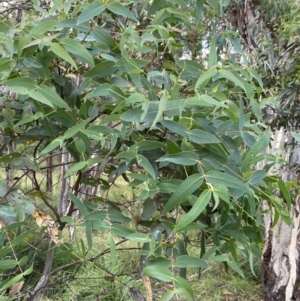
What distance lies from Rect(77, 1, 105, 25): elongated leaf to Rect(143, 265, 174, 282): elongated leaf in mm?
398

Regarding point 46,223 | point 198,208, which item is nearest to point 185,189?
point 198,208

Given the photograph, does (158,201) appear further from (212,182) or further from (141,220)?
(212,182)

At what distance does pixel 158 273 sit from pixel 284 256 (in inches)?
90.7

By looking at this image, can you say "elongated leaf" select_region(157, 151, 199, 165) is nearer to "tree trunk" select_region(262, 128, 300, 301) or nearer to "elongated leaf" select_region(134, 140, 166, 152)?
"elongated leaf" select_region(134, 140, 166, 152)

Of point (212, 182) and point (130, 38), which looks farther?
point (130, 38)

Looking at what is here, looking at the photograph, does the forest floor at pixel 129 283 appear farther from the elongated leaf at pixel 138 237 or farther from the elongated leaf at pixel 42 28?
the elongated leaf at pixel 42 28

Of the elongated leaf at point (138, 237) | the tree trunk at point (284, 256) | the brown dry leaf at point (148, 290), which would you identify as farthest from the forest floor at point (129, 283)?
the elongated leaf at point (138, 237)

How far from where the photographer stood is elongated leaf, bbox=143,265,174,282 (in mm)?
544

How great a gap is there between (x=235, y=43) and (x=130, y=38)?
Answer: 36cm

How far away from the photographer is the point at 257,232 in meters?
0.76

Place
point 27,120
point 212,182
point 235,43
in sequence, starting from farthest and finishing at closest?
point 235,43 < point 27,120 < point 212,182

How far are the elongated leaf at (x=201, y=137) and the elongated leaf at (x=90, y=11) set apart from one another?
25cm

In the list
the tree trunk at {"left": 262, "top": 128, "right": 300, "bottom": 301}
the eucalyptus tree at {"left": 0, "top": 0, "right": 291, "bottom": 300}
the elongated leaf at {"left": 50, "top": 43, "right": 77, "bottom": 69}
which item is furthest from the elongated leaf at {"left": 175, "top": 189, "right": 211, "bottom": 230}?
the tree trunk at {"left": 262, "top": 128, "right": 300, "bottom": 301}

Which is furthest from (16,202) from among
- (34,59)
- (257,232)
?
(257,232)
